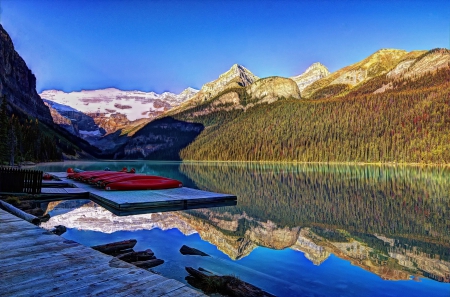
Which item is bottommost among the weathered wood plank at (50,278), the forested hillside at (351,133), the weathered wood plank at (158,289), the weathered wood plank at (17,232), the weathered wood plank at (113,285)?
the weathered wood plank at (17,232)

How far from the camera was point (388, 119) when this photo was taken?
137 m

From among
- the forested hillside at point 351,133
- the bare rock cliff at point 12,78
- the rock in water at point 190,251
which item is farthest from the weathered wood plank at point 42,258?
the bare rock cliff at point 12,78

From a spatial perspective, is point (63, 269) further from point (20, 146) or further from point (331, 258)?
point (20, 146)

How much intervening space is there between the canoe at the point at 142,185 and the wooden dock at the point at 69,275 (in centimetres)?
1621

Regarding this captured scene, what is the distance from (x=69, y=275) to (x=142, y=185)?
19.0m

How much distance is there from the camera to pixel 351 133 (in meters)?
139

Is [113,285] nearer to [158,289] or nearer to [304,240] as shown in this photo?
[158,289]

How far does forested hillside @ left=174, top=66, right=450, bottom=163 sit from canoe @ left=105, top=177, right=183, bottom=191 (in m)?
104

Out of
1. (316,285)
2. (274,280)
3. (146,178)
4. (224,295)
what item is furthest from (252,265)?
(146,178)

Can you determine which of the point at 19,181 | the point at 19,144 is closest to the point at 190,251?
the point at 19,181

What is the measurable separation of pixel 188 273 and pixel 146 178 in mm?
18459

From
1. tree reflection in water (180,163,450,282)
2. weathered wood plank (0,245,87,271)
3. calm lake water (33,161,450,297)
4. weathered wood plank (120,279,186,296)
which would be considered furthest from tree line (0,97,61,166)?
weathered wood plank (120,279,186,296)

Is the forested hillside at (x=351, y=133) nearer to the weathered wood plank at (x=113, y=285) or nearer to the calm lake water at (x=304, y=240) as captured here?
the calm lake water at (x=304, y=240)

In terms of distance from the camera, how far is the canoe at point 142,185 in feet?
76.0
